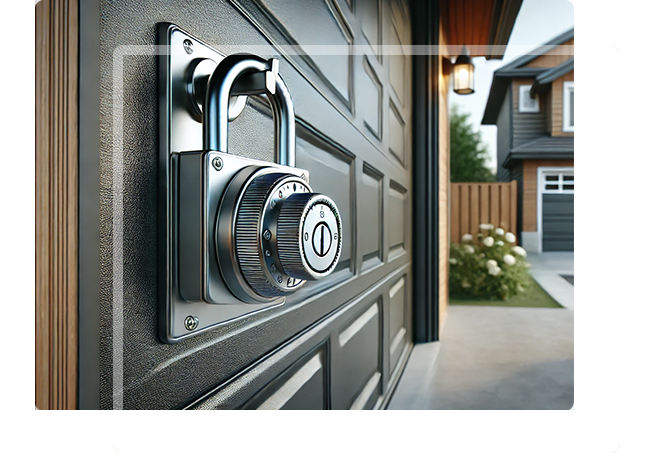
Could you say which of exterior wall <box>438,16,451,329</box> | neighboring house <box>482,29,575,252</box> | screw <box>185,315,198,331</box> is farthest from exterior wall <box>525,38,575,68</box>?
screw <box>185,315,198,331</box>

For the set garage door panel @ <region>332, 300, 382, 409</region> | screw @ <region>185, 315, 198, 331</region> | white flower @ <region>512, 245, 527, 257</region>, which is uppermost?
white flower @ <region>512, 245, 527, 257</region>

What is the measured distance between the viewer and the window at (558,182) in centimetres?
47

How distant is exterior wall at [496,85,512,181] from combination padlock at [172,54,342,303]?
1.12 ft

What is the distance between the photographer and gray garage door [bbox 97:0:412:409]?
0.91 feet

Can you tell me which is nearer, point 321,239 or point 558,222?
point 321,239

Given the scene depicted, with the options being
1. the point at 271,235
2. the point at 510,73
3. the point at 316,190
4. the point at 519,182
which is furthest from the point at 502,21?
the point at 271,235

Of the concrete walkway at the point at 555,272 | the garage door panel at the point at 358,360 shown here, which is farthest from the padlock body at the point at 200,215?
the concrete walkway at the point at 555,272

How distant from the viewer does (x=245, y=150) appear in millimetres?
378

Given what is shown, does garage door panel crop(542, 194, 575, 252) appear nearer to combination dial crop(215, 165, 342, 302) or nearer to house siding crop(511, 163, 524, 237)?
house siding crop(511, 163, 524, 237)

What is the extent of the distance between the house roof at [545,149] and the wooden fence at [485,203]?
0.04 m

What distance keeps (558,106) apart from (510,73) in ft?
0.25

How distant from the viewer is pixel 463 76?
517 mm

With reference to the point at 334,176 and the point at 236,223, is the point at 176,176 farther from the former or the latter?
the point at 334,176
